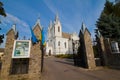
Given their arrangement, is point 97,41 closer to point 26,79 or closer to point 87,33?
point 87,33

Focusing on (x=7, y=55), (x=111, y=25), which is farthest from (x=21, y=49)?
(x=111, y=25)

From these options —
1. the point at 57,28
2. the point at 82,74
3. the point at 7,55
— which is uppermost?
the point at 57,28

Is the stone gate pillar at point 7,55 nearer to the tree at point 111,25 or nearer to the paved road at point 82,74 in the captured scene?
the paved road at point 82,74

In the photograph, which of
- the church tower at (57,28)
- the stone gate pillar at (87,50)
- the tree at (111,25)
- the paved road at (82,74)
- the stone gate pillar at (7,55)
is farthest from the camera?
the church tower at (57,28)

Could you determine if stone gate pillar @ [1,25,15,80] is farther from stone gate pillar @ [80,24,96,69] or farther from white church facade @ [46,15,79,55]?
white church facade @ [46,15,79,55]

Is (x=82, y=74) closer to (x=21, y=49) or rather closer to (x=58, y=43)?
(x=21, y=49)

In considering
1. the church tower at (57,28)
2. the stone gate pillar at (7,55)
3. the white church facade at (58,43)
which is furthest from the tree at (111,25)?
the church tower at (57,28)

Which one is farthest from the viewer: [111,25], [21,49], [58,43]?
[58,43]

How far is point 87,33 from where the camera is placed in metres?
12.7

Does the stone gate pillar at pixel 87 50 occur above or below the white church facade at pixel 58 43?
below

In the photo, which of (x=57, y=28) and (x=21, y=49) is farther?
(x=57, y=28)

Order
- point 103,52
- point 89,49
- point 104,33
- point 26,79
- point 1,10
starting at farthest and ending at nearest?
point 104,33 < point 103,52 < point 89,49 < point 1,10 < point 26,79

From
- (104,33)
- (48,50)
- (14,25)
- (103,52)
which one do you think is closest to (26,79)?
(14,25)

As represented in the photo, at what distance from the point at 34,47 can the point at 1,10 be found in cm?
631
